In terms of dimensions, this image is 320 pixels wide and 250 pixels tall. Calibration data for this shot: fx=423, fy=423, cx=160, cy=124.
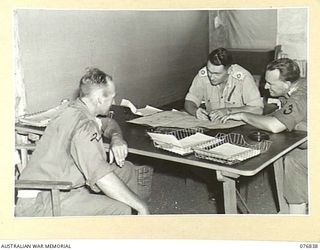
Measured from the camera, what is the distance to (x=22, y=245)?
1.07 m

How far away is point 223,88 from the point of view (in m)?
1.79

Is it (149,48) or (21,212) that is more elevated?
(149,48)

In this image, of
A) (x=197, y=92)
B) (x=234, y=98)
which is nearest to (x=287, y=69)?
(x=234, y=98)

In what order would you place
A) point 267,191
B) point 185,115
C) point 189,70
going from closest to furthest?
point 185,115, point 267,191, point 189,70

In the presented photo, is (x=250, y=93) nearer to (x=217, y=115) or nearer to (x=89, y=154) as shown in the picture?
(x=217, y=115)

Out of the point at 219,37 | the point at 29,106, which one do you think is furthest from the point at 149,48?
the point at 29,106

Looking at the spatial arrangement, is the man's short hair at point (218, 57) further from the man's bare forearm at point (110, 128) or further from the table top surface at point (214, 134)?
the man's bare forearm at point (110, 128)

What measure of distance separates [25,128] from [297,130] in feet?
2.72

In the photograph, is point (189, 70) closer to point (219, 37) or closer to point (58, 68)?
point (219, 37)

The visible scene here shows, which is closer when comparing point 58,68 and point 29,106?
point 29,106

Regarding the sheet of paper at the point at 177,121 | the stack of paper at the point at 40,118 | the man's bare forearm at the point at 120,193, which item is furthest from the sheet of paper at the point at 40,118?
the man's bare forearm at the point at 120,193

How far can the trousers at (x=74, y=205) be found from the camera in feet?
3.68

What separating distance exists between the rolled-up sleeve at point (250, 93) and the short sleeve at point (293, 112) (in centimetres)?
41

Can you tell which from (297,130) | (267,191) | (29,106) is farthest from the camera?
(267,191)
